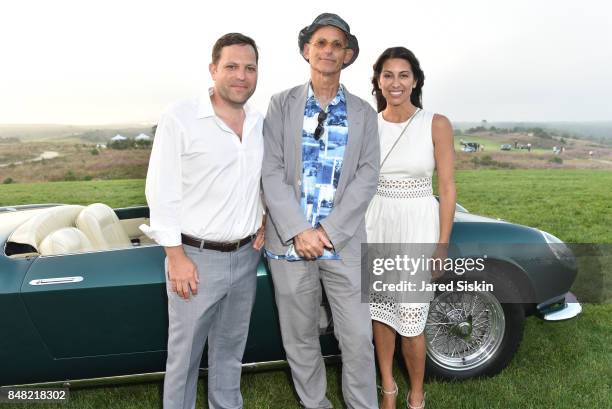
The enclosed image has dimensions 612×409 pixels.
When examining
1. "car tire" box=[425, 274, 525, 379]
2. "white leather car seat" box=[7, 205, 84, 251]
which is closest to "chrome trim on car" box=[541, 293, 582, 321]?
"car tire" box=[425, 274, 525, 379]

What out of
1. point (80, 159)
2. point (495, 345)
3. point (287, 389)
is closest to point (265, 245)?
point (287, 389)

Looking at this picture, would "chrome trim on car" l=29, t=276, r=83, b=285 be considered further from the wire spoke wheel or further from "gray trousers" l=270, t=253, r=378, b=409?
the wire spoke wheel

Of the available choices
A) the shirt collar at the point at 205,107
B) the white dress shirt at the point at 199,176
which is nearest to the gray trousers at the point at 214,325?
the white dress shirt at the point at 199,176

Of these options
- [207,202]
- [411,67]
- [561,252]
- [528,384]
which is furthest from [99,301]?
[561,252]

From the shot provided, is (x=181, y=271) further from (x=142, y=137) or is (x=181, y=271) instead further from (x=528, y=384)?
(x=142, y=137)

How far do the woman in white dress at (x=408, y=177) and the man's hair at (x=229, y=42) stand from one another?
0.82m

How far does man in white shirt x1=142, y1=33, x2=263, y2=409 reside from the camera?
242cm

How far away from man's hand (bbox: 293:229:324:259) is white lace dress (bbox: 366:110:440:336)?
0.46m

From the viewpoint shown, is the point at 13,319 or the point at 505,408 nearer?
the point at 13,319

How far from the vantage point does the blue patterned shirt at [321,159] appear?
8.96 feet

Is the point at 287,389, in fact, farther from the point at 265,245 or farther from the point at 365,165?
the point at 365,165

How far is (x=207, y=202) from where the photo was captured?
2492 mm

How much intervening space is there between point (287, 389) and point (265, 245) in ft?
4.08

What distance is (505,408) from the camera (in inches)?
130
